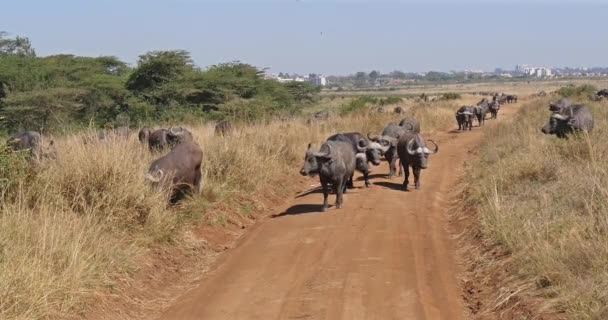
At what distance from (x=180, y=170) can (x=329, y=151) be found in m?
2.92

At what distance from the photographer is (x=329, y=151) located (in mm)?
12680

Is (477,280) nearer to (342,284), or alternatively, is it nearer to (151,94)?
(342,284)

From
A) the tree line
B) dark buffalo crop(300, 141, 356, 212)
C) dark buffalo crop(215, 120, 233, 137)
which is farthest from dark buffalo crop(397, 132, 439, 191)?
the tree line

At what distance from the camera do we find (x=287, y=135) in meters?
18.6

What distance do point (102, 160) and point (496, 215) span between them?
5.64 metres

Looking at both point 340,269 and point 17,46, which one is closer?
point 340,269

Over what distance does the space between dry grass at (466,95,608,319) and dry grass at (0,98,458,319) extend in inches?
179

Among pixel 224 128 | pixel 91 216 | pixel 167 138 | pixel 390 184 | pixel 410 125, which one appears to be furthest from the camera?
pixel 410 125

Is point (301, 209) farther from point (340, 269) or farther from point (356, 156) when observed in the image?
point (340, 269)

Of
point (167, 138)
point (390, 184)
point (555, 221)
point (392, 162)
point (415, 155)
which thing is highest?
point (167, 138)

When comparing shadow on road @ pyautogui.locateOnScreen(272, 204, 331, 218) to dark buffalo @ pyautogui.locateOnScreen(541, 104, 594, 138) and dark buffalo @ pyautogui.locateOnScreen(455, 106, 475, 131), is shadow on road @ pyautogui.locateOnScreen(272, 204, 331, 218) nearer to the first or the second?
dark buffalo @ pyautogui.locateOnScreen(541, 104, 594, 138)

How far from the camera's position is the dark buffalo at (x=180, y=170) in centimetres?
1099

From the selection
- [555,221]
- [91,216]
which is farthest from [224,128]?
[555,221]

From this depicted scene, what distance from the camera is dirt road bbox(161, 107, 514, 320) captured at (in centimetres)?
705
